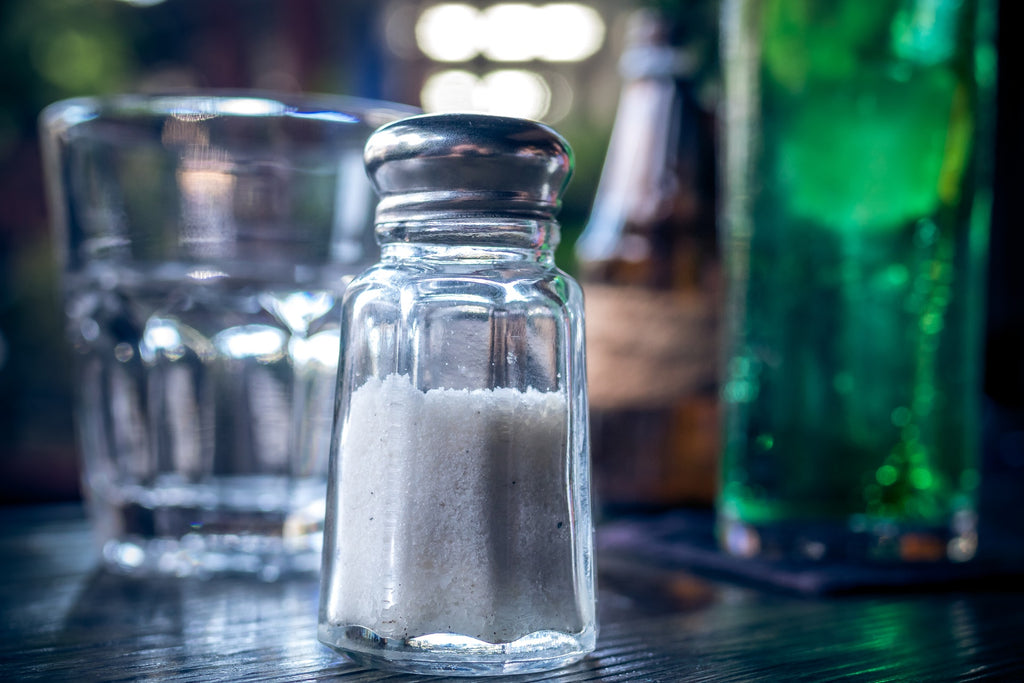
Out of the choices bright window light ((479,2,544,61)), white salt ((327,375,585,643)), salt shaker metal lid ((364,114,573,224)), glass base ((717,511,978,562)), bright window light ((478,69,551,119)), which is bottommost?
glass base ((717,511,978,562))

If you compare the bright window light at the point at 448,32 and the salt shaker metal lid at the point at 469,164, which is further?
the bright window light at the point at 448,32

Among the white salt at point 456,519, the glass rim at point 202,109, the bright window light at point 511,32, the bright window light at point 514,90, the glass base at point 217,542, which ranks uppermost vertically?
the bright window light at point 511,32

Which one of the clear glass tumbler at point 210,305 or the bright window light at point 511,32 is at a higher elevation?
the bright window light at point 511,32

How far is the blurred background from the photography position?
3.64 ft

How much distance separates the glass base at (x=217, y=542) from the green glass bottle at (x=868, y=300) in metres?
0.21

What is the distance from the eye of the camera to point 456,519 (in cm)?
29

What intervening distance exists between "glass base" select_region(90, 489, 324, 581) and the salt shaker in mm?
119

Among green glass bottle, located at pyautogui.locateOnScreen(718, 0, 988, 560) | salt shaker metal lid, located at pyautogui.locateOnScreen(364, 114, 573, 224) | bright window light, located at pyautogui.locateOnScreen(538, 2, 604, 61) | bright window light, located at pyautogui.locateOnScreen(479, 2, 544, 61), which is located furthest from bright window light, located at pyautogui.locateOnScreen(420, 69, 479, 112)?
salt shaker metal lid, located at pyautogui.locateOnScreen(364, 114, 573, 224)

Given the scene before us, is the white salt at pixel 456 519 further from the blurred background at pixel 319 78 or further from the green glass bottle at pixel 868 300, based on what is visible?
the green glass bottle at pixel 868 300

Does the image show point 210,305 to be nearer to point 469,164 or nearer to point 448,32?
point 469,164

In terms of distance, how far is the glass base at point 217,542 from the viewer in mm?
432

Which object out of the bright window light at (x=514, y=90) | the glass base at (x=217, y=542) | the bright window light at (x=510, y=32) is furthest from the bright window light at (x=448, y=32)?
the glass base at (x=217, y=542)

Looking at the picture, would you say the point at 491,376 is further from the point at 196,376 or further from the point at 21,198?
the point at 21,198

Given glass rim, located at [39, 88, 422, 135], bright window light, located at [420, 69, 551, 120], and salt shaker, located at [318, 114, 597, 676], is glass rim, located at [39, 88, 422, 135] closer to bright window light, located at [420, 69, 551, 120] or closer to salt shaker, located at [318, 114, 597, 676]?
salt shaker, located at [318, 114, 597, 676]
